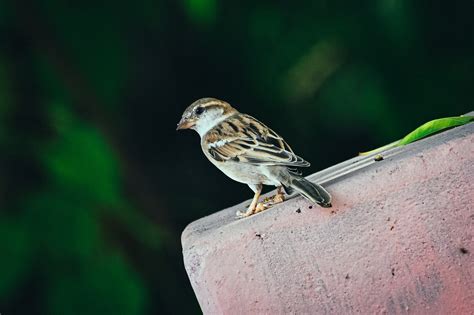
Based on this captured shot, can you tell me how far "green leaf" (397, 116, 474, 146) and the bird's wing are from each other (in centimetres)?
34

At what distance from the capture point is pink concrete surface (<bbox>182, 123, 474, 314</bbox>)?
6.18 ft

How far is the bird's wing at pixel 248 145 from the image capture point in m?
2.53

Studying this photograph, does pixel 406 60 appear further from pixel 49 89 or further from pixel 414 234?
pixel 414 234

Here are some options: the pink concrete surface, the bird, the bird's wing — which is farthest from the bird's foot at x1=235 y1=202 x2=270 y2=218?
the pink concrete surface

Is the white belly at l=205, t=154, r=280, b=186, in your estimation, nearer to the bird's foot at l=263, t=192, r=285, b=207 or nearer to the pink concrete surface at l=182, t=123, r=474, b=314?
the bird's foot at l=263, t=192, r=285, b=207

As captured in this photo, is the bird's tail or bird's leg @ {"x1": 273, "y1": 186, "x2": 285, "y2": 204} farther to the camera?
bird's leg @ {"x1": 273, "y1": 186, "x2": 285, "y2": 204}

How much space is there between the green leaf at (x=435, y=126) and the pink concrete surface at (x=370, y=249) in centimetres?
24

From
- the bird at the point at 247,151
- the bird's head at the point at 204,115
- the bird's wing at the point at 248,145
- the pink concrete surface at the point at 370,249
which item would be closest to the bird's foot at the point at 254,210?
the bird at the point at 247,151

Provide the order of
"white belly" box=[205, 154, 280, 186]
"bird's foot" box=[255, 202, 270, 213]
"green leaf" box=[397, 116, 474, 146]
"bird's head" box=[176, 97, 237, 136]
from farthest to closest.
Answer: "bird's head" box=[176, 97, 237, 136], "white belly" box=[205, 154, 280, 186], "bird's foot" box=[255, 202, 270, 213], "green leaf" box=[397, 116, 474, 146]

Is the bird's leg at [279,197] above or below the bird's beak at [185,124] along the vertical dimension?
below

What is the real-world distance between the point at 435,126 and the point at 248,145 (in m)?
0.67

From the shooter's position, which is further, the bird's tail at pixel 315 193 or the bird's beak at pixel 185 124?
the bird's beak at pixel 185 124

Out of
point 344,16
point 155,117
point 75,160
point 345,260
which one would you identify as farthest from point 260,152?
point 155,117

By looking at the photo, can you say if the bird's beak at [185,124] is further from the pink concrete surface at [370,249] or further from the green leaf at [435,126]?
the pink concrete surface at [370,249]
